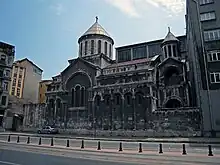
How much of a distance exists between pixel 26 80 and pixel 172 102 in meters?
40.5

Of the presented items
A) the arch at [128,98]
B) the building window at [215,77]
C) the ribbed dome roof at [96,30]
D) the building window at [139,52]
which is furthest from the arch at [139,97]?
the ribbed dome roof at [96,30]

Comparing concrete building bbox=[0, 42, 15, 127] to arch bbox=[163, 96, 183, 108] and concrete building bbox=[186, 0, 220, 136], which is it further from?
concrete building bbox=[186, 0, 220, 136]

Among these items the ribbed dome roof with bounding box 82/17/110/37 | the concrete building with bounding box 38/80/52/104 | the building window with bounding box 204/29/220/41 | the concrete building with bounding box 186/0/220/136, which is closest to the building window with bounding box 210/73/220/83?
the concrete building with bounding box 186/0/220/136

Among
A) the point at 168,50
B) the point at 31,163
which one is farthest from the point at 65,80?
the point at 31,163

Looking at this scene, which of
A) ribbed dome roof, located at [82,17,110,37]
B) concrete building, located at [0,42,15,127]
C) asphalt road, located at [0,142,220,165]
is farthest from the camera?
ribbed dome roof, located at [82,17,110,37]

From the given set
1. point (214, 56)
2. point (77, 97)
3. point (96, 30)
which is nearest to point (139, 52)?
point (96, 30)

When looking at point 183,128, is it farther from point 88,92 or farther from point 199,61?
point 88,92

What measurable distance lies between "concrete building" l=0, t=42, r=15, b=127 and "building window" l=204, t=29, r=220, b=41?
124ft

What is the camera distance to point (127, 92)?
110 feet

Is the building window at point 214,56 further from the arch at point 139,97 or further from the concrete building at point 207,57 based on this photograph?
the arch at point 139,97

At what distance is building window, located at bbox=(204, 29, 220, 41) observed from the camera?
25.6 meters

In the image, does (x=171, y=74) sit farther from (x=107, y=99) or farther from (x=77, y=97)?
(x=77, y=97)

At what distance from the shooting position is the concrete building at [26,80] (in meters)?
53.9

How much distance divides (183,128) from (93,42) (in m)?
25.6
